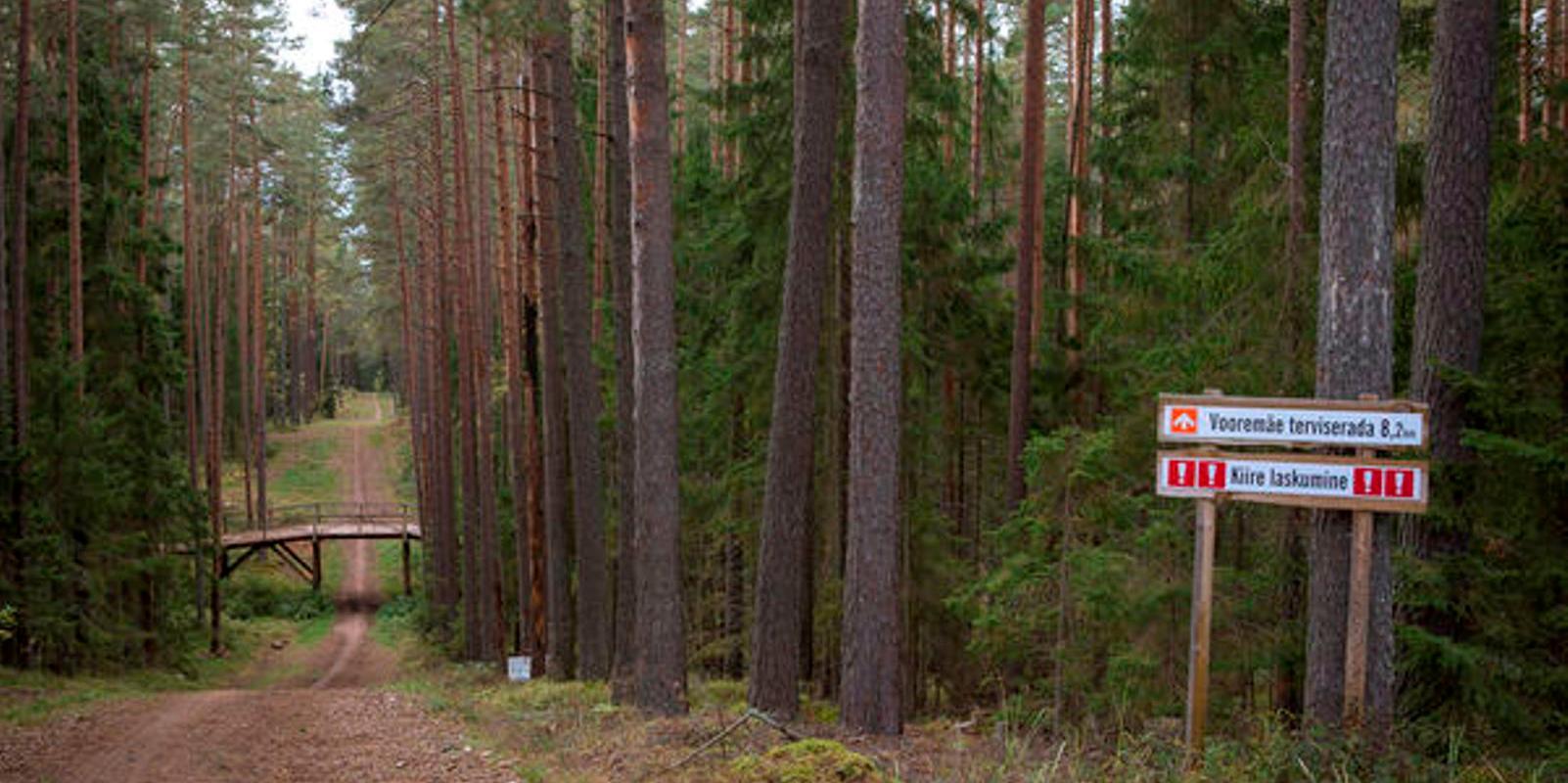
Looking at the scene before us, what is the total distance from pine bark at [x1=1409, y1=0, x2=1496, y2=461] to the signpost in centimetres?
167

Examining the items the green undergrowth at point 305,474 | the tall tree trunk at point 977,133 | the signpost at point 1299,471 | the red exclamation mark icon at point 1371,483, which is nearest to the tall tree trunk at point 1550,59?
the signpost at point 1299,471

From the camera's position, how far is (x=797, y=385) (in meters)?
9.80

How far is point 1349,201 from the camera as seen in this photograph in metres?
6.62

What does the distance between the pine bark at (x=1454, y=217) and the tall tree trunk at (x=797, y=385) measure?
14.4 feet

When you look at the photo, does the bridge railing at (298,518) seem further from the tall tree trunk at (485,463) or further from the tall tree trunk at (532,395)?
the tall tree trunk at (532,395)

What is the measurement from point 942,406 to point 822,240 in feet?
26.6

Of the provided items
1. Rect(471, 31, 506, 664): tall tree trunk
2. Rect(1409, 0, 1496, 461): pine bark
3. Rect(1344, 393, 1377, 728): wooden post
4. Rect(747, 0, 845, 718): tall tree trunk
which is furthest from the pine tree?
Rect(471, 31, 506, 664): tall tree trunk

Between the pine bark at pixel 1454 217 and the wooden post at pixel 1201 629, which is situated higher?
the pine bark at pixel 1454 217

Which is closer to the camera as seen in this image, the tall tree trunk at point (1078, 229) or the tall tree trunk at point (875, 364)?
the tall tree trunk at point (875, 364)

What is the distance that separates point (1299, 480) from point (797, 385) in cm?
431

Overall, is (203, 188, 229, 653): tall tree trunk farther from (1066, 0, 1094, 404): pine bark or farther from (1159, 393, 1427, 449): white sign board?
(1159, 393, 1427, 449): white sign board

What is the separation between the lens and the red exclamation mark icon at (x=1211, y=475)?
6.61 m

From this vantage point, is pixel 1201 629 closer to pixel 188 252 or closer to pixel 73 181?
pixel 73 181

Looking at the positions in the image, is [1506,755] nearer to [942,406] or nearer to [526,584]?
[942,406]
